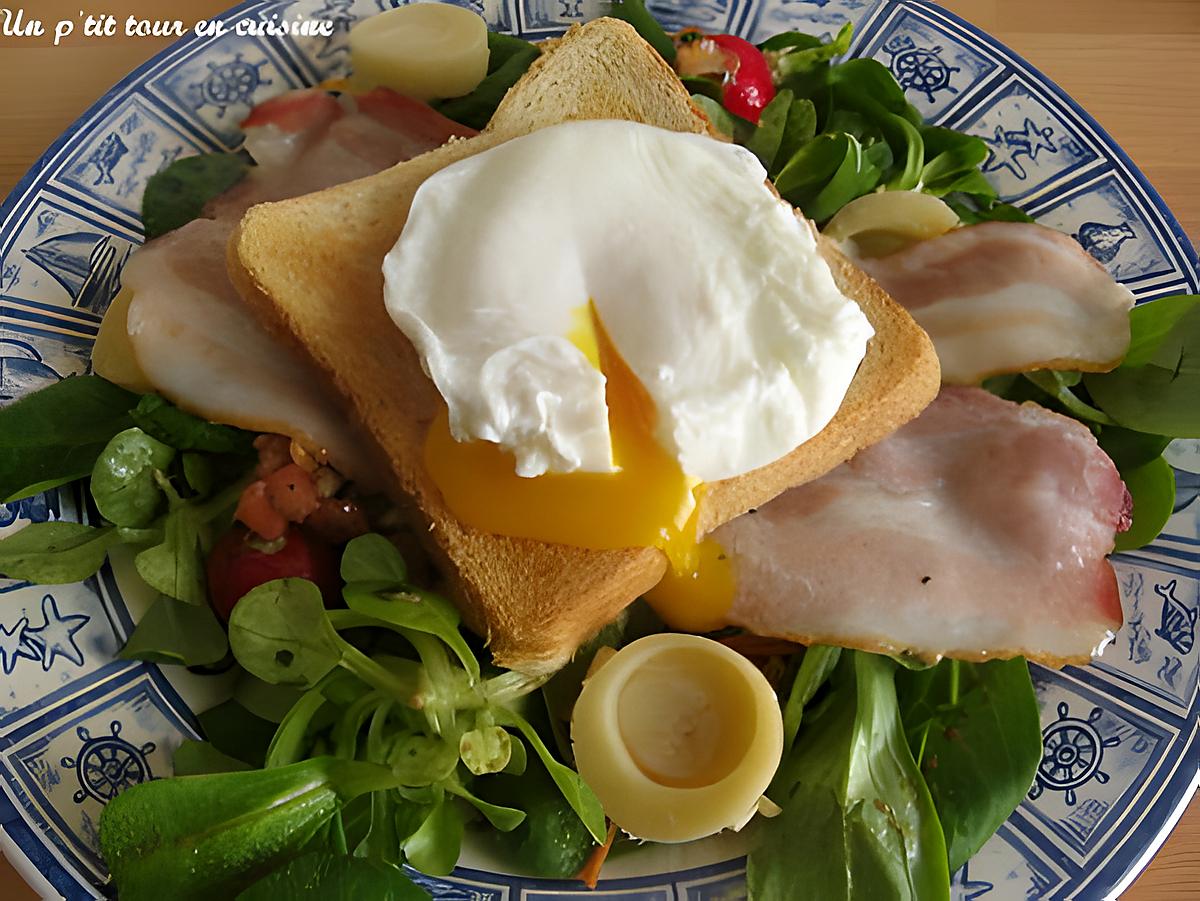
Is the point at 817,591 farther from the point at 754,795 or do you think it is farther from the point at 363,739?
the point at 363,739

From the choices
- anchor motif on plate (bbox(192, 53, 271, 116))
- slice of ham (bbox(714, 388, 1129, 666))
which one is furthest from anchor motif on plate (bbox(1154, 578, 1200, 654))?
anchor motif on plate (bbox(192, 53, 271, 116))

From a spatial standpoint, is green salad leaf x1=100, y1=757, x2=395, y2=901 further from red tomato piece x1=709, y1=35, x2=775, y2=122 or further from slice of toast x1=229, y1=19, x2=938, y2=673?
red tomato piece x1=709, y1=35, x2=775, y2=122

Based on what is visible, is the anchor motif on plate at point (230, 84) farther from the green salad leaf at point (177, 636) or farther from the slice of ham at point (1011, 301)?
the slice of ham at point (1011, 301)

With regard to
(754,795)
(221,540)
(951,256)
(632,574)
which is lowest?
(754,795)

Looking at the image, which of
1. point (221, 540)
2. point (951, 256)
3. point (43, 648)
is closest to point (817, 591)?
point (951, 256)

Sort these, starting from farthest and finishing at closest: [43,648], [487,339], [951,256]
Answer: [951,256]
[43,648]
[487,339]

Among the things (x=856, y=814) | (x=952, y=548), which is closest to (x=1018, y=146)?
(x=952, y=548)

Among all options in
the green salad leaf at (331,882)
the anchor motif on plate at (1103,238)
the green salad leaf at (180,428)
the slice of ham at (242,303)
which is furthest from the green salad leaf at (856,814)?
the green salad leaf at (180,428)
